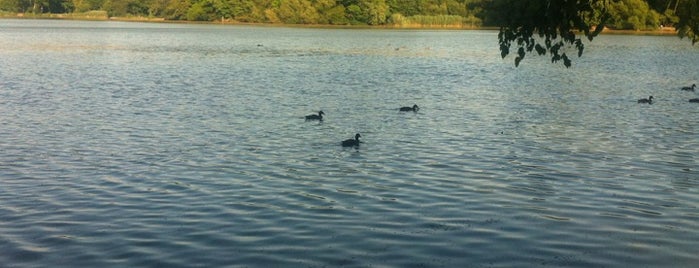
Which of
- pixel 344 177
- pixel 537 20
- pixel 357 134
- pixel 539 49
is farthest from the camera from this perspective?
pixel 357 134

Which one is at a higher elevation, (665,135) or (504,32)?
(504,32)

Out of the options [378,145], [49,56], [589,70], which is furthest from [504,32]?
[49,56]

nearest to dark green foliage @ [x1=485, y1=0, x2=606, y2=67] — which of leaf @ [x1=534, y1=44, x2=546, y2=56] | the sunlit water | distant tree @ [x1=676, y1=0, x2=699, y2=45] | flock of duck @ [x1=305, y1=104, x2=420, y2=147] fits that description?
leaf @ [x1=534, y1=44, x2=546, y2=56]

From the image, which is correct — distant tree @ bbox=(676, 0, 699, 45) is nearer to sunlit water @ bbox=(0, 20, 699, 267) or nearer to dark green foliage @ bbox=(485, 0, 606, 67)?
dark green foliage @ bbox=(485, 0, 606, 67)

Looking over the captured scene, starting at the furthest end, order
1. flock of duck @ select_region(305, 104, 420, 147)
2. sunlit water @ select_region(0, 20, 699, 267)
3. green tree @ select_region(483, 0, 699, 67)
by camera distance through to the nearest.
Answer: flock of duck @ select_region(305, 104, 420, 147) < sunlit water @ select_region(0, 20, 699, 267) < green tree @ select_region(483, 0, 699, 67)

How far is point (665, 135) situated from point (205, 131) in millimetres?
17526

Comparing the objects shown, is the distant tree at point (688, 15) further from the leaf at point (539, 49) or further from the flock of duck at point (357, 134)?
the flock of duck at point (357, 134)

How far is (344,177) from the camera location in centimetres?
2181

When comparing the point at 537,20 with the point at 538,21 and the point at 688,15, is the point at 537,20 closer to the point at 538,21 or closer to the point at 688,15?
the point at 538,21

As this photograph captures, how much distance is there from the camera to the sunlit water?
15.0 meters

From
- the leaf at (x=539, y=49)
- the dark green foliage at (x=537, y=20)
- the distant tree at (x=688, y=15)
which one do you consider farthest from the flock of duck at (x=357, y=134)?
the leaf at (x=539, y=49)

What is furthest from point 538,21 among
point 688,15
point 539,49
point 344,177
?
point 344,177

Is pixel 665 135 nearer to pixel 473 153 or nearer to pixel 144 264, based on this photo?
pixel 473 153

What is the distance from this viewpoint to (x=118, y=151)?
2548cm
